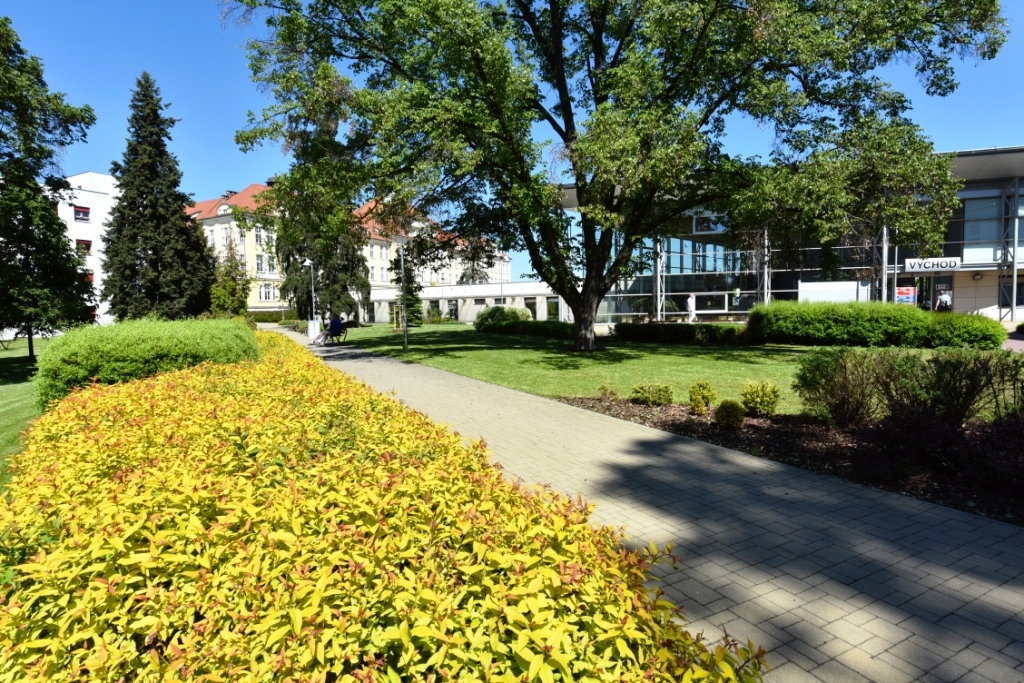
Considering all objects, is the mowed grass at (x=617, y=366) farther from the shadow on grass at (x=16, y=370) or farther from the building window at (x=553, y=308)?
the building window at (x=553, y=308)

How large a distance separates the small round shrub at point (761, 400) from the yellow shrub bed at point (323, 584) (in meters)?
7.16

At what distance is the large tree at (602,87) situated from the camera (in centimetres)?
1573

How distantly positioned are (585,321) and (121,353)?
14454 millimetres

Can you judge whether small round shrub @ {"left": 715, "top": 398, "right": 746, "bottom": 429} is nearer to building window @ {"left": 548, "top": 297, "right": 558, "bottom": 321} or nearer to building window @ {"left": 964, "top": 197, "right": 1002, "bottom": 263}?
building window @ {"left": 964, "top": 197, "right": 1002, "bottom": 263}

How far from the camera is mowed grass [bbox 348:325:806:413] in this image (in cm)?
1273

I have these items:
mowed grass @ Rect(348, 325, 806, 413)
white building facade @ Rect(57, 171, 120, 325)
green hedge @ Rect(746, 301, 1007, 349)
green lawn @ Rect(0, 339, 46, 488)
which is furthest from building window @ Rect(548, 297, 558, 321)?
white building facade @ Rect(57, 171, 120, 325)

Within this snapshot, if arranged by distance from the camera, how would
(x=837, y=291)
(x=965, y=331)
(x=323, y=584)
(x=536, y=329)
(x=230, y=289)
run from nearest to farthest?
(x=323, y=584), (x=965, y=331), (x=536, y=329), (x=837, y=291), (x=230, y=289)

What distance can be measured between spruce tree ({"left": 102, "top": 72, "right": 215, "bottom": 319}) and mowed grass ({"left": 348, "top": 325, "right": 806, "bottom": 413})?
1590 cm

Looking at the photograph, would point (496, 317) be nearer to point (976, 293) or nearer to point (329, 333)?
point (329, 333)

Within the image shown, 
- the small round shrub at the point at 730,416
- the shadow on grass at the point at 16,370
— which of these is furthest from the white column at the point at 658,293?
the shadow on grass at the point at 16,370

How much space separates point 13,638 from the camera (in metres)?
1.84

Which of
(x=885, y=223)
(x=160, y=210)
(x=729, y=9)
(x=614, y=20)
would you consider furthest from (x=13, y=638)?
(x=160, y=210)

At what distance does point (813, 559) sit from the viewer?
4.30m

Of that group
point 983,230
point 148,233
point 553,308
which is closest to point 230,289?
point 148,233
